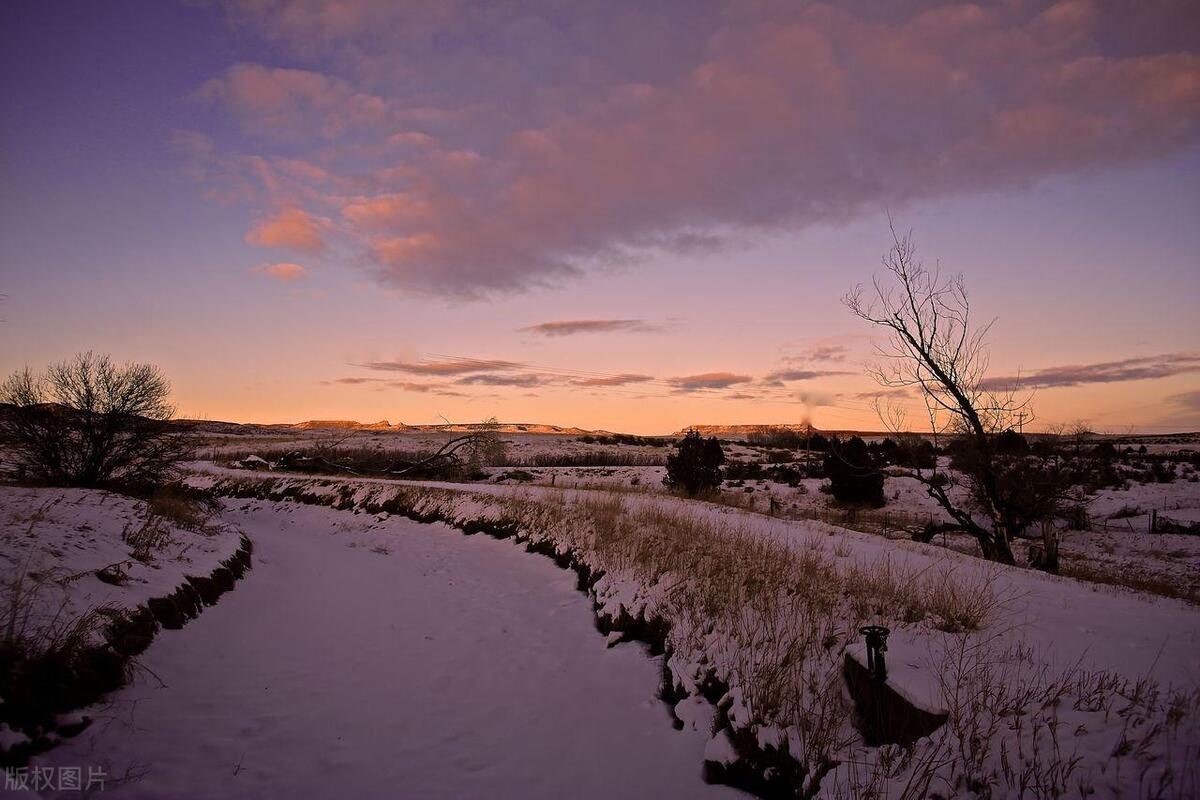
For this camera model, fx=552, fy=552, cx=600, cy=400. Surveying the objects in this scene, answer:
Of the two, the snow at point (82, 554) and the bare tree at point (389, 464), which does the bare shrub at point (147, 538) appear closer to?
the snow at point (82, 554)

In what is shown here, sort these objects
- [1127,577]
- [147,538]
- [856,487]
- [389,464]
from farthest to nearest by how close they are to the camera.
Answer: [389,464]
[856,487]
[1127,577]
[147,538]

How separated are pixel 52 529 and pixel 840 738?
9.20 meters

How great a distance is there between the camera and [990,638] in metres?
5.35

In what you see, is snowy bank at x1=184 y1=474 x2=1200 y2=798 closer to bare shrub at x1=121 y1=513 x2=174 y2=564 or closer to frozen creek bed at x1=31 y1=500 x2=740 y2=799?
frozen creek bed at x1=31 y1=500 x2=740 y2=799

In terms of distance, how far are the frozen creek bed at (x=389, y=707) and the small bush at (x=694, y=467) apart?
55.2ft

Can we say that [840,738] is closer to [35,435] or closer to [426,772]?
[426,772]

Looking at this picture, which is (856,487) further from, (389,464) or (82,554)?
(389,464)

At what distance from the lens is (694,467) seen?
2627cm

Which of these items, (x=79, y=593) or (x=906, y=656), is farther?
(x=79, y=593)

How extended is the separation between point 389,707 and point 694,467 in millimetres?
21517

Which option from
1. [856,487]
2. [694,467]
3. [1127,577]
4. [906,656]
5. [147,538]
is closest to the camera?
[906,656]

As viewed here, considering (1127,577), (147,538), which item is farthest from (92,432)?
(1127,577)

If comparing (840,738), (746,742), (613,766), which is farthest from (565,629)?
(840,738)

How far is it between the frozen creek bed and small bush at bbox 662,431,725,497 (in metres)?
16.8
